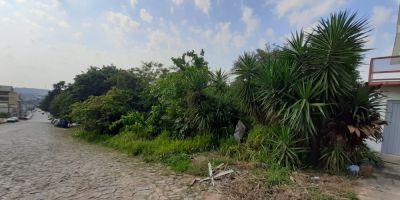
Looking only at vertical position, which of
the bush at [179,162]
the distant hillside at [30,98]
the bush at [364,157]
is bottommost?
the distant hillside at [30,98]

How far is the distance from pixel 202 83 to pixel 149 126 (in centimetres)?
303

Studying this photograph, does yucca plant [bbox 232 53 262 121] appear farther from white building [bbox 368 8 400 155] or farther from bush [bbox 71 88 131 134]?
bush [bbox 71 88 131 134]

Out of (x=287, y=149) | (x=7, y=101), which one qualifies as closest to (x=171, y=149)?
(x=287, y=149)

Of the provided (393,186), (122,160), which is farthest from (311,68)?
(122,160)

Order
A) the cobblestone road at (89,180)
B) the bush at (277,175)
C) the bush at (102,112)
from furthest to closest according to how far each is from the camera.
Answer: the bush at (102,112) < the bush at (277,175) < the cobblestone road at (89,180)

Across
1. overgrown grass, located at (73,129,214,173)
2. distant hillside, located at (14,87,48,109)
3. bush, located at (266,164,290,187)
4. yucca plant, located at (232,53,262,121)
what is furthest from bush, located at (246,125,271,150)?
distant hillside, located at (14,87,48,109)

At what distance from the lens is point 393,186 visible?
196 inches

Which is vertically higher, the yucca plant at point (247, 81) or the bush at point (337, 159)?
the yucca plant at point (247, 81)

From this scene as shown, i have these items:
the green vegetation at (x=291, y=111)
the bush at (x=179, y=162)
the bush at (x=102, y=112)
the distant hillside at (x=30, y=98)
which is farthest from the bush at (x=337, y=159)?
the distant hillside at (x=30, y=98)

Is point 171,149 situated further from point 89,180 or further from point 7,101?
point 7,101

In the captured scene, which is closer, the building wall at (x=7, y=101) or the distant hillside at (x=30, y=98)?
the building wall at (x=7, y=101)

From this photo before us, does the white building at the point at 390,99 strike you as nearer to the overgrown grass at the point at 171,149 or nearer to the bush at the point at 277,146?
the bush at the point at 277,146

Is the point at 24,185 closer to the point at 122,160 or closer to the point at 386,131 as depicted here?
the point at 122,160

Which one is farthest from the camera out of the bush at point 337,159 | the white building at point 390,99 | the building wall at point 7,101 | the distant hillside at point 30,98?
the distant hillside at point 30,98
